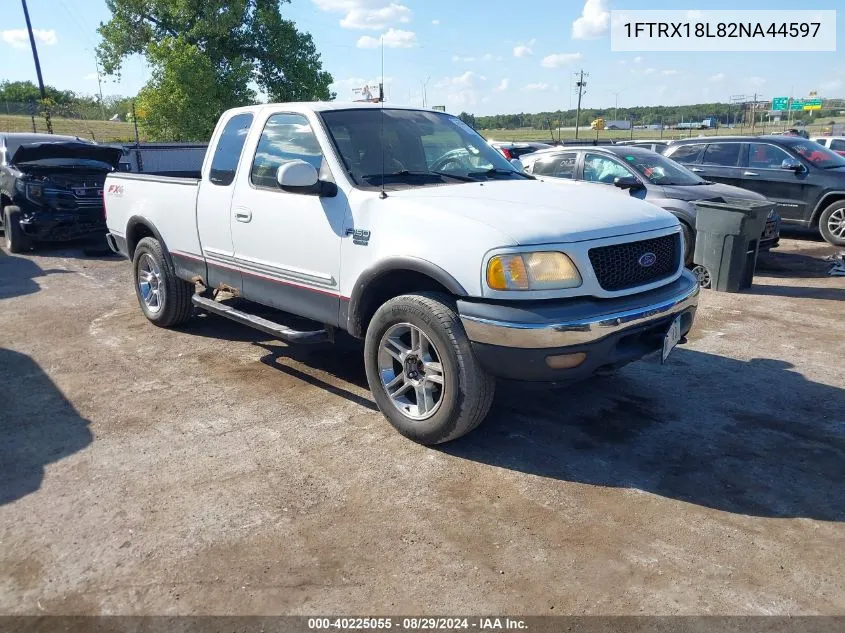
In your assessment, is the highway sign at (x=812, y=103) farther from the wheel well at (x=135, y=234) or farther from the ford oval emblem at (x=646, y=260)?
the ford oval emblem at (x=646, y=260)

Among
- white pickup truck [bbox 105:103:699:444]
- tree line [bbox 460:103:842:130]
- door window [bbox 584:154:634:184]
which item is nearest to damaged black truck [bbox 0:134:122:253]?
white pickup truck [bbox 105:103:699:444]

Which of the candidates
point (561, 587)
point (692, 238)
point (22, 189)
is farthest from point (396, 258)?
point (22, 189)

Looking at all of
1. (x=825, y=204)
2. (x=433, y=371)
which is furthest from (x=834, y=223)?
(x=433, y=371)

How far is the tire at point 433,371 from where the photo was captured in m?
3.71

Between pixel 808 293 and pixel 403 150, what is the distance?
5802 millimetres

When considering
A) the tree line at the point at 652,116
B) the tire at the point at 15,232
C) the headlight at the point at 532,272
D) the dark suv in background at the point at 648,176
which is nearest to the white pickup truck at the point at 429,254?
the headlight at the point at 532,272

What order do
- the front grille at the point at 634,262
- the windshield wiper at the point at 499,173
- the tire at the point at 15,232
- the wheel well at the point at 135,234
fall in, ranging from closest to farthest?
the front grille at the point at 634,262 → the windshield wiper at the point at 499,173 → the wheel well at the point at 135,234 → the tire at the point at 15,232

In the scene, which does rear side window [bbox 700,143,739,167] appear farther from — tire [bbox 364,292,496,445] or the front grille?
tire [bbox 364,292,496,445]

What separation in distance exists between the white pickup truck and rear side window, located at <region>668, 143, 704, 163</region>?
7871 mm

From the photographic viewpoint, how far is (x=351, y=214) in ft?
13.8

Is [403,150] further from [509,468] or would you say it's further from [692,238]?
[692,238]

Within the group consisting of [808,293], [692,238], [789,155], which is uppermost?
[789,155]

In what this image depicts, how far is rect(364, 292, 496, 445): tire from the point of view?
371 centimetres

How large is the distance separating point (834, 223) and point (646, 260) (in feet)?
28.4
